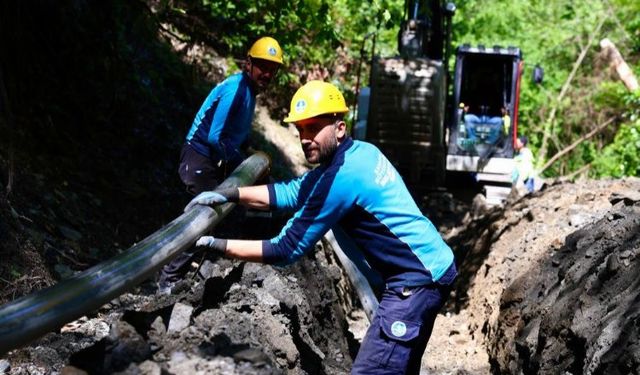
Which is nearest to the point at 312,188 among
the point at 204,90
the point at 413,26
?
the point at 204,90

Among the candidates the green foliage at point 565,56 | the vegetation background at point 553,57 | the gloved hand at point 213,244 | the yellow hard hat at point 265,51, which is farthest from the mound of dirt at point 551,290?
the green foliage at point 565,56

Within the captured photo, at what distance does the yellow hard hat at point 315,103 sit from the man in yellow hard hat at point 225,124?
2.26m

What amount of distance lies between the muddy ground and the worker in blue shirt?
1.61 ft

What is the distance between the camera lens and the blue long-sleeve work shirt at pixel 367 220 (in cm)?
443

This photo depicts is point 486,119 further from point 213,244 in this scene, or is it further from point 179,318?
point 179,318

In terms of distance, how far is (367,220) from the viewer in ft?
14.8

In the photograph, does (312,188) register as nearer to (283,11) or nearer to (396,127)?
(283,11)

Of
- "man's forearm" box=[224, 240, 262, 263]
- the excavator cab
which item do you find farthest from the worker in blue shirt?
the excavator cab

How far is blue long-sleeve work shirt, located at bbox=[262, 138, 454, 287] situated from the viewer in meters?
4.43

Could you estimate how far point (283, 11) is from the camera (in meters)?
10.7

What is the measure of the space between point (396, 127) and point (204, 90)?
378cm

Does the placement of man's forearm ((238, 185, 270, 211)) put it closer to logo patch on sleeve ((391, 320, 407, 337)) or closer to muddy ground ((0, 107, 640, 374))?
muddy ground ((0, 107, 640, 374))

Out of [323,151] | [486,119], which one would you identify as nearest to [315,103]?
[323,151]

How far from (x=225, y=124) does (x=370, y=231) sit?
2.56 meters
